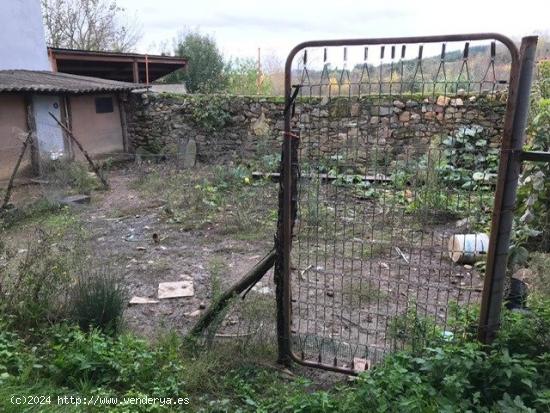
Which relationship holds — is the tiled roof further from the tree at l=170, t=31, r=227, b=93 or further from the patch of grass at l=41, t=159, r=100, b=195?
the tree at l=170, t=31, r=227, b=93

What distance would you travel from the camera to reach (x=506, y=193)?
2.39 meters

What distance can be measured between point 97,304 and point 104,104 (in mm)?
10749

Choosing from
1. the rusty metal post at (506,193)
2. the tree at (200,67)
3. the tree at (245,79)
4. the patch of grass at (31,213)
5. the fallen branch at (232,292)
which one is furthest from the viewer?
the tree at (200,67)

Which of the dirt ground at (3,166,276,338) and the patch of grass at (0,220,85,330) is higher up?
the patch of grass at (0,220,85,330)

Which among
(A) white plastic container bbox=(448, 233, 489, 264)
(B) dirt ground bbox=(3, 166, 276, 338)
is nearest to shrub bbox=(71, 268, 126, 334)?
(B) dirt ground bbox=(3, 166, 276, 338)

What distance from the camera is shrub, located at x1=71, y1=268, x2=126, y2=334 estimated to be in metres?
3.34

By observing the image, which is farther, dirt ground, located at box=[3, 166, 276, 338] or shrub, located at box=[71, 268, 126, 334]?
dirt ground, located at box=[3, 166, 276, 338]

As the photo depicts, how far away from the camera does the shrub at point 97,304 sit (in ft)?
10.9

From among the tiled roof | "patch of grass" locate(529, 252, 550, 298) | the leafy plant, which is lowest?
"patch of grass" locate(529, 252, 550, 298)

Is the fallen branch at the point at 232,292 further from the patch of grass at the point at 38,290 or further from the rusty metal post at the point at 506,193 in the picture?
the rusty metal post at the point at 506,193

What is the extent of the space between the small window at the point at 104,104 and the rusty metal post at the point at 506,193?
480 inches

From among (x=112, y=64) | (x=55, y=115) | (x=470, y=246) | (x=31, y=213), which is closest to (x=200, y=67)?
(x=112, y=64)

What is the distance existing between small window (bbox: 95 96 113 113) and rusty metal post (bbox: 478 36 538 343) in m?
12.2

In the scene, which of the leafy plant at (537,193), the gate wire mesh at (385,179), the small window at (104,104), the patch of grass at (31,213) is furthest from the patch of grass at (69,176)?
the leafy plant at (537,193)
